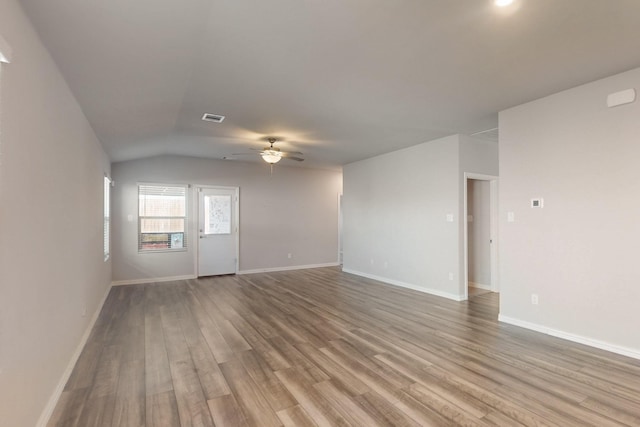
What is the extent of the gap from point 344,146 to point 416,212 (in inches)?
71.7

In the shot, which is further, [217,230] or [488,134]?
[217,230]

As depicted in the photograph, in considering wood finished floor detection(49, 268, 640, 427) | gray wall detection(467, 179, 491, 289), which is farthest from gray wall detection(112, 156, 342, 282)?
gray wall detection(467, 179, 491, 289)

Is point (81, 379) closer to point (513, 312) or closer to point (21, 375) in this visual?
point (21, 375)

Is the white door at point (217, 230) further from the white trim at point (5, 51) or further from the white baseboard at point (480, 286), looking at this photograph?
the white trim at point (5, 51)

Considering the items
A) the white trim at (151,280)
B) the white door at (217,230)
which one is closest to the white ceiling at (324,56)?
the white door at (217,230)

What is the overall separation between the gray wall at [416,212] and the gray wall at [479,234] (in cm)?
60

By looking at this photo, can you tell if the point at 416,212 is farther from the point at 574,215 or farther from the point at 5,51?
the point at 5,51

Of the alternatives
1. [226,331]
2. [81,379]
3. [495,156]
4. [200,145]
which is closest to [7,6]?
[81,379]

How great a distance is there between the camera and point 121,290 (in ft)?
18.9

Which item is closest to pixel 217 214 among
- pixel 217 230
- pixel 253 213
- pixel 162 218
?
pixel 217 230

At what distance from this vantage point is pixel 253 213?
25.0ft

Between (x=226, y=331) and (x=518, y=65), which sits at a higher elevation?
(x=518, y=65)

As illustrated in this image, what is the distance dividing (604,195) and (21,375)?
483cm

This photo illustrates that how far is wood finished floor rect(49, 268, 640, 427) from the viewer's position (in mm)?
2115
